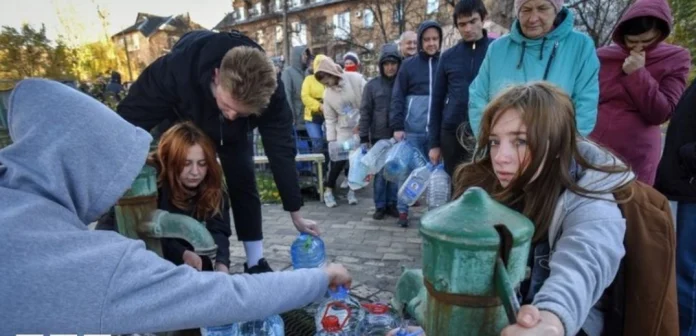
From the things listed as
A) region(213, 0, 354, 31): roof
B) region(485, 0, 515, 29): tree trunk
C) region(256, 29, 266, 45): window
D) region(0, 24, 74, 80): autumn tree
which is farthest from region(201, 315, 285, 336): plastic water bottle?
region(256, 29, 266, 45): window

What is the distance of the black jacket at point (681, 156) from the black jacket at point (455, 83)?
1.44 meters

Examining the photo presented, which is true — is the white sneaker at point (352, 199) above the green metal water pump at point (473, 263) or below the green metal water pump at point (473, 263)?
below

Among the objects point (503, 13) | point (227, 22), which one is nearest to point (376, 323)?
point (503, 13)

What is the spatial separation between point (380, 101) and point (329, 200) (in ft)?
5.21

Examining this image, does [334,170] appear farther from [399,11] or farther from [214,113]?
[399,11]

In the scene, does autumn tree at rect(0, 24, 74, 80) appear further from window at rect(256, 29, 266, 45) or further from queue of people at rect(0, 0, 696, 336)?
window at rect(256, 29, 266, 45)

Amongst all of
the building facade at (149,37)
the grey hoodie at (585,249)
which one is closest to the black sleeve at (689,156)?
the grey hoodie at (585,249)

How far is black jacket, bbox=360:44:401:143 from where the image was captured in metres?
4.53

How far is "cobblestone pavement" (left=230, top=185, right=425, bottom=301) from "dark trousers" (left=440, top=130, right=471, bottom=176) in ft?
2.85

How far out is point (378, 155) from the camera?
449 cm

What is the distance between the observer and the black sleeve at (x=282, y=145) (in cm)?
265

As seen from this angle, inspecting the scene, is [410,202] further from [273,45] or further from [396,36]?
[273,45]

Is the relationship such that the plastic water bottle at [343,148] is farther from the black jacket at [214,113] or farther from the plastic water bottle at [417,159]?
the black jacket at [214,113]

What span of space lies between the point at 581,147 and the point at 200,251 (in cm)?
143
